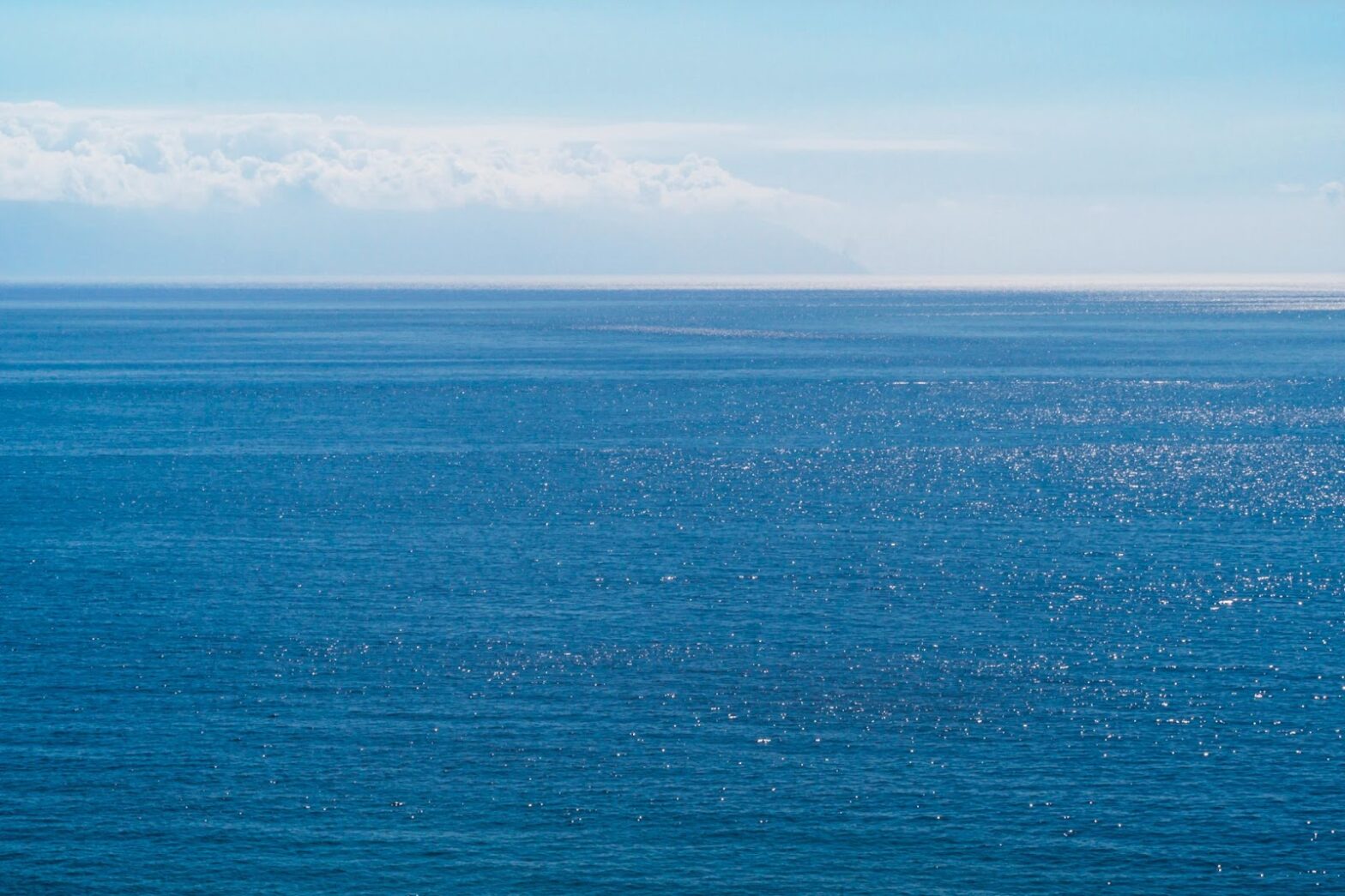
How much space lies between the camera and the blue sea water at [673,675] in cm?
4959

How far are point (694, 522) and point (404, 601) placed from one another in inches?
935

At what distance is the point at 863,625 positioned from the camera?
71312mm

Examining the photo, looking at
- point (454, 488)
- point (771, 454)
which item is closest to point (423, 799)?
point (454, 488)

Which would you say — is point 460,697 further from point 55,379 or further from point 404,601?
point 55,379

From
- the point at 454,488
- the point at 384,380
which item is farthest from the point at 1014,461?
the point at 384,380

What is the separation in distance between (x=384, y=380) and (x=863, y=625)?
5185 inches

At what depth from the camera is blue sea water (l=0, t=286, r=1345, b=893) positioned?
163ft

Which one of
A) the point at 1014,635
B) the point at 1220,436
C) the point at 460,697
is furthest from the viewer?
the point at 1220,436

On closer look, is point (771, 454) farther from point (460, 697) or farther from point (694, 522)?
point (460, 697)

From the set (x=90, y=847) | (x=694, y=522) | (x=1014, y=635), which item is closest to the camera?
(x=90, y=847)

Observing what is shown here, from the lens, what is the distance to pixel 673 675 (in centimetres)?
6444

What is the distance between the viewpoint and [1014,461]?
121 metres

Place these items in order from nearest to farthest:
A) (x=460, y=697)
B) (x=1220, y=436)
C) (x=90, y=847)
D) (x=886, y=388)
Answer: (x=90, y=847), (x=460, y=697), (x=1220, y=436), (x=886, y=388)

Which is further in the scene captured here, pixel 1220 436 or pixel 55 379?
pixel 55 379
